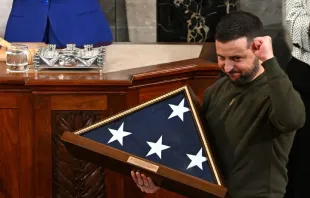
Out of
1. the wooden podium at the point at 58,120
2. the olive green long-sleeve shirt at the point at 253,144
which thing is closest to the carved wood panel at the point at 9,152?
the wooden podium at the point at 58,120

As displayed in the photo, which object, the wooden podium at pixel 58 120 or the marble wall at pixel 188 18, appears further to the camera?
the marble wall at pixel 188 18

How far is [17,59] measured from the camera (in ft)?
9.14

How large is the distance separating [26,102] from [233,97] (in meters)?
1.03

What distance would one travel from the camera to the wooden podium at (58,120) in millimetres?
2635

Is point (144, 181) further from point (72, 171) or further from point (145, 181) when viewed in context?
point (72, 171)

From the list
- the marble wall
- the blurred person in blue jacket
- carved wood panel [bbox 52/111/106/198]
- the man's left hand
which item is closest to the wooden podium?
carved wood panel [bbox 52/111/106/198]

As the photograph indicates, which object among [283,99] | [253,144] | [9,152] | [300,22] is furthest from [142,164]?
[300,22]

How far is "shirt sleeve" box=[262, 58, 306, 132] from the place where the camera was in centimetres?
176

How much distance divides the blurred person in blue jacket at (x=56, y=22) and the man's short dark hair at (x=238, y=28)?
5.26ft

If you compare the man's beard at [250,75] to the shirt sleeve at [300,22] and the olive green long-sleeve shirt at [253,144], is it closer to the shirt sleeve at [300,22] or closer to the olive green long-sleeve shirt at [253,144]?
the olive green long-sleeve shirt at [253,144]

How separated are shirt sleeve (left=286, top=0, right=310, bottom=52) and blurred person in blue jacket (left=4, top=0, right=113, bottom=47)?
0.96 metres

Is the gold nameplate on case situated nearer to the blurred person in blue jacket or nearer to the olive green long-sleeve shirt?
the olive green long-sleeve shirt

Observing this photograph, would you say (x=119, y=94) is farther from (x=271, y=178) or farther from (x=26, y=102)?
(x=271, y=178)

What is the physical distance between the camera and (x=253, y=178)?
1.93m
